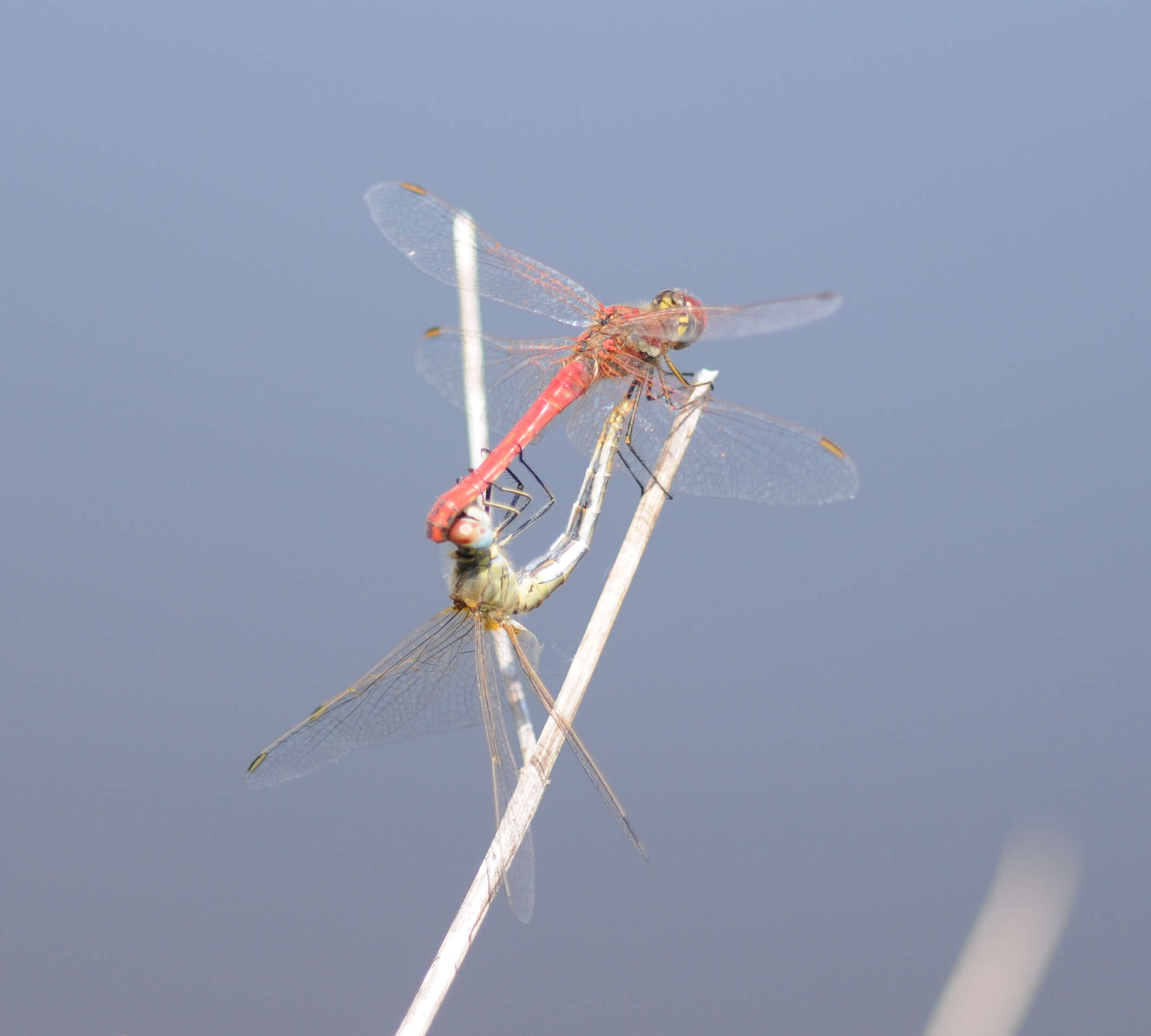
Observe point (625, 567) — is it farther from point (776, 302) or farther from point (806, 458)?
point (776, 302)

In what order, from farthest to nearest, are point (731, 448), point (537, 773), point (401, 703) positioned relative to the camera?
point (731, 448) < point (401, 703) < point (537, 773)

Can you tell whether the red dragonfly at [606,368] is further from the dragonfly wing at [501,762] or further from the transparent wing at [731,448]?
the dragonfly wing at [501,762]

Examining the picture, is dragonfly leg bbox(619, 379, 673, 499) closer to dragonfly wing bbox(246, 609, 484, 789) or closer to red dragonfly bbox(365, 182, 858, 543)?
red dragonfly bbox(365, 182, 858, 543)


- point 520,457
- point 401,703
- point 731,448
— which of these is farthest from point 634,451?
point 401,703

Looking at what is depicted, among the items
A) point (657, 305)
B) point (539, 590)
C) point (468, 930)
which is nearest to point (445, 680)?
point (539, 590)

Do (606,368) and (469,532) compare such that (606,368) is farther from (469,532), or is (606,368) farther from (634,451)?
(469,532)

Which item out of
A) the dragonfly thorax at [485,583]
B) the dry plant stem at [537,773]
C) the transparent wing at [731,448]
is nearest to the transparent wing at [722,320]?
the transparent wing at [731,448]

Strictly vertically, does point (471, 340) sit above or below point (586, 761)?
above
